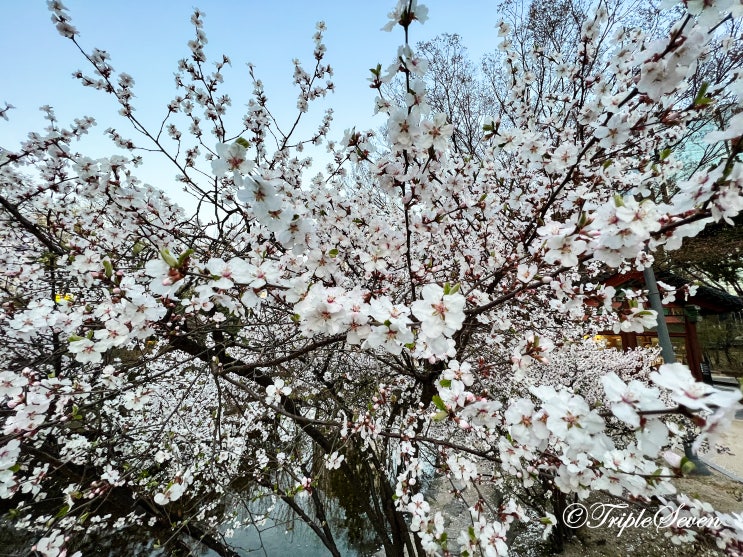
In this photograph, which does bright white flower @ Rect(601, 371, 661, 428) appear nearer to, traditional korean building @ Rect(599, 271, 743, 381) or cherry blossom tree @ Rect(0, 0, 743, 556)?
cherry blossom tree @ Rect(0, 0, 743, 556)

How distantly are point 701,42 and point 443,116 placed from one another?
40.0 inches

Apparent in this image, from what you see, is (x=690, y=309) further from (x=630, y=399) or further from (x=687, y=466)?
(x=630, y=399)

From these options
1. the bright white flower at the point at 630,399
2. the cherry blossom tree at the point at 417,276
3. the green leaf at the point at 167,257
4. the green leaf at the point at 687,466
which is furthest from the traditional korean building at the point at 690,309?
the green leaf at the point at 167,257

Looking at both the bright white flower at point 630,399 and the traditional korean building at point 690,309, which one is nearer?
the bright white flower at point 630,399

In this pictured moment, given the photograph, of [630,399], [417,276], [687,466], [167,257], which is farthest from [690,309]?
[167,257]

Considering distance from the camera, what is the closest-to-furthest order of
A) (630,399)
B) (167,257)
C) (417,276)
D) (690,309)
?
(630,399) → (167,257) → (417,276) → (690,309)

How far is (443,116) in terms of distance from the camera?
64.6 inches

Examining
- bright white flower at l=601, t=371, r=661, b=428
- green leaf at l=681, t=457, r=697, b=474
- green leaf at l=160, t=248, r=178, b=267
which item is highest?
green leaf at l=160, t=248, r=178, b=267

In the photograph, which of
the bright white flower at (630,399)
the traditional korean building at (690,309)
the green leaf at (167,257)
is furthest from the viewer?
the traditional korean building at (690,309)

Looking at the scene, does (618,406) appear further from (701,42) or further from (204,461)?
(204,461)

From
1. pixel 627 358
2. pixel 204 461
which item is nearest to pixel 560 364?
pixel 627 358

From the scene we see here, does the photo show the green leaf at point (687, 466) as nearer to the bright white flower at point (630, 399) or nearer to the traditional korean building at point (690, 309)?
the bright white flower at point (630, 399)

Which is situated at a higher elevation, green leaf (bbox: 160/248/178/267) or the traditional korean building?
green leaf (bbox: 160/248/178/267)

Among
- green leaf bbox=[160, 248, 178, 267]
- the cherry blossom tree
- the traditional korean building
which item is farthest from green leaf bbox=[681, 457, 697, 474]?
the traditional korean building
